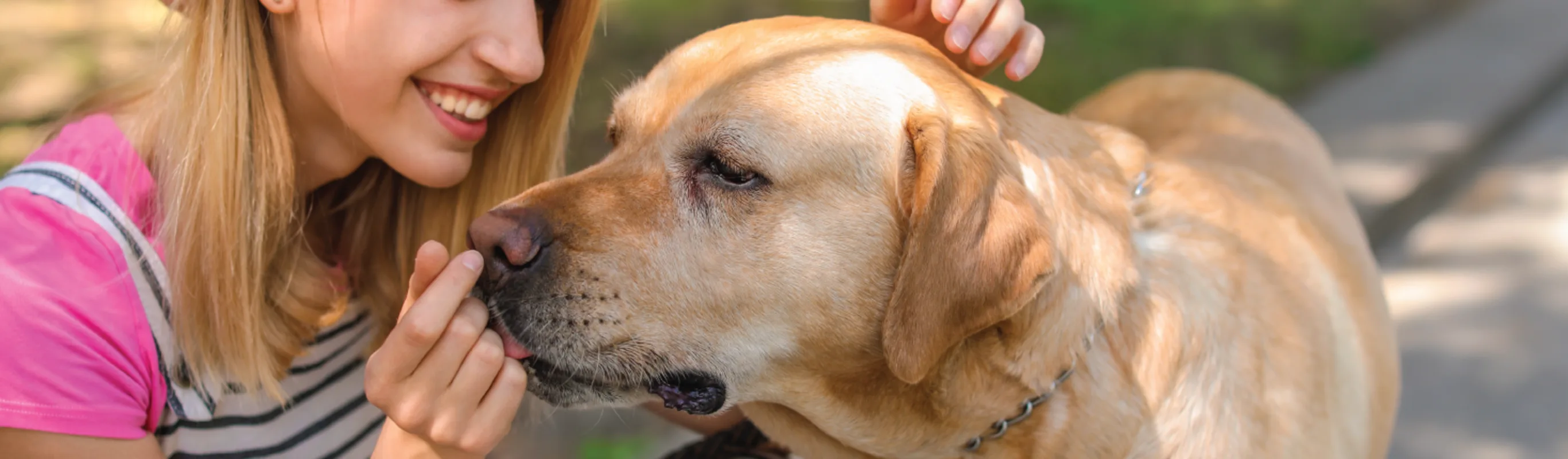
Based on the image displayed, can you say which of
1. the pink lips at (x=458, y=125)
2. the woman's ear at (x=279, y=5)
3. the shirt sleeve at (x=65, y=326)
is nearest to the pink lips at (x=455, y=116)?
the pink lips at (x=458, y=125)

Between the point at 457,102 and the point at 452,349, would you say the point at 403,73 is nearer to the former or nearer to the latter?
the point at 457,102

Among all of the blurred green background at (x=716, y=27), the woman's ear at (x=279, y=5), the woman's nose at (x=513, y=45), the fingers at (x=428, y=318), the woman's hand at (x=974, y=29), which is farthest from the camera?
the blurred green background at (x=716, y=27)

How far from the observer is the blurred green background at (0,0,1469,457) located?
391cm

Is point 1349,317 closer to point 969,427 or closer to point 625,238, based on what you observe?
point 969,427

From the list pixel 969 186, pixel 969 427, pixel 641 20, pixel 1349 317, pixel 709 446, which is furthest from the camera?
pixel 641 20

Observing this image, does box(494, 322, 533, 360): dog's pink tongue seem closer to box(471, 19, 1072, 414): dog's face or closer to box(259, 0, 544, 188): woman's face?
box(471, 19, 1072, 414): dog's face

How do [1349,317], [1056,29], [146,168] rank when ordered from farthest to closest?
[1056,29], [1349,317], [146,168]

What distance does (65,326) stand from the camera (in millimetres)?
1955

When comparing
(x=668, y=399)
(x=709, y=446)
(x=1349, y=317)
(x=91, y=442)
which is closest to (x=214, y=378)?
(x=91, y=442)

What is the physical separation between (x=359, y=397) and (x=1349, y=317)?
2288mm

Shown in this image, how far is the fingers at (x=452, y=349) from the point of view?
1837 millimetres

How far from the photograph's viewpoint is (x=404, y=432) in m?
1.97

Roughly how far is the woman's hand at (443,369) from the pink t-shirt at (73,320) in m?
0.51

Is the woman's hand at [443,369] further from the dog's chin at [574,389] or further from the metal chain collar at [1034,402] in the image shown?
the metal chain collar at [1034,402]
